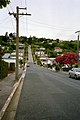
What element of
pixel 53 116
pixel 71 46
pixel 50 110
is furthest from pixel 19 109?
pixel 71 46

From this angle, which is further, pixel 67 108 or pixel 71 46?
pixel 71 46

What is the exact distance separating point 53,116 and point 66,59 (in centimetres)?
7796

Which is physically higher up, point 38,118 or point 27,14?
point 27,14

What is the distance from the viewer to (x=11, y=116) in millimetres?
11117

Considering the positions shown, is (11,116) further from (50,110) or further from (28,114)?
(50,110)

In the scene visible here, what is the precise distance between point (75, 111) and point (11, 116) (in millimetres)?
2532

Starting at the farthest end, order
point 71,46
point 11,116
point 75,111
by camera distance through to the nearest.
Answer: point 71,46
point 75,111
point 11,116

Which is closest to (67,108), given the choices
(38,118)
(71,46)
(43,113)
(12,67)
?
(43,113)

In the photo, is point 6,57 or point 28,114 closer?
point 28,114

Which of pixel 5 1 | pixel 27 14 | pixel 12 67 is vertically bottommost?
pixel 12 67

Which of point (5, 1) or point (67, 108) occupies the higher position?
point (5, 1)

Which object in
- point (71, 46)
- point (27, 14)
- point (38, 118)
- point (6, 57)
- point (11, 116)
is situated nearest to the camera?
point (38, 118)

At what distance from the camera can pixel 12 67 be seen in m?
67.8

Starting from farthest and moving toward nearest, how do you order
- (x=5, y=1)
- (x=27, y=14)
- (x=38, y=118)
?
(x=27, y=14) < (x=38, y=118) < (x=5, y=1)
